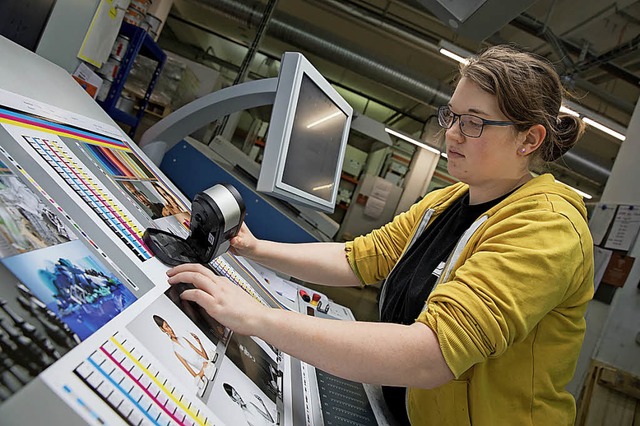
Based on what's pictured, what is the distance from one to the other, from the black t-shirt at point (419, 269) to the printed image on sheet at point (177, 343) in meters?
0.50

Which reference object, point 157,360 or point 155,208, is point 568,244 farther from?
point 155,208

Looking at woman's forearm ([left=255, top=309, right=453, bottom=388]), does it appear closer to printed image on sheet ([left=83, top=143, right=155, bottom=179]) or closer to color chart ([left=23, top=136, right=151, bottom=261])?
color chart ([left=23, top=136, right=151, bottom=261])

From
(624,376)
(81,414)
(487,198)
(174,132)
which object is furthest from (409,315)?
(624,376)

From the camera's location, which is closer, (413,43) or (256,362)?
(256,362)

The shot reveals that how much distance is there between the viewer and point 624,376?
2600mm

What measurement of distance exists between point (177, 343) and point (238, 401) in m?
0.13

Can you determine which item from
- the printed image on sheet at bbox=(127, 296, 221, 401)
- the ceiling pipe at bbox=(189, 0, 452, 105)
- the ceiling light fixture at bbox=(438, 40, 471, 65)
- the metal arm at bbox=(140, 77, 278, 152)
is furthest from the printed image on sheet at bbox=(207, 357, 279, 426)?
the ceiling pipe at bbox=(189, 0, 452, 105)

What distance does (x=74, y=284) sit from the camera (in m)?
→ 0.50

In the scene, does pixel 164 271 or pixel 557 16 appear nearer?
pixel 164 271

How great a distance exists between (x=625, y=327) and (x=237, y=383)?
307 centimetres

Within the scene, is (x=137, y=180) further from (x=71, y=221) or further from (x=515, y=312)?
(x=515, y=312)

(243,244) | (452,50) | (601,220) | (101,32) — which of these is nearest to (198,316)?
(243,244)

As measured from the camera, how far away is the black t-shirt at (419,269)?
3.22ft

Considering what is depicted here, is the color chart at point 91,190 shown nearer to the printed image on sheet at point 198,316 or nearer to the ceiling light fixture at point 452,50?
the printed image on sheet at point 198,316
